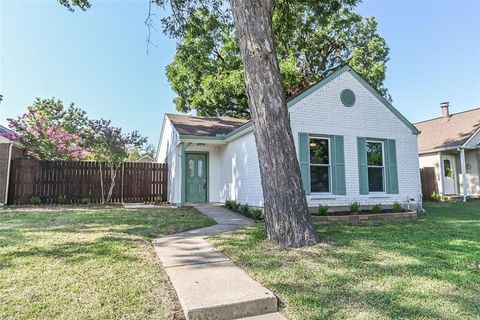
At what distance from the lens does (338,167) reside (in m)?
9.12

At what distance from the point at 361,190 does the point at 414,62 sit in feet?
34.0

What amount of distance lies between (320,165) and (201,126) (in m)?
6.05

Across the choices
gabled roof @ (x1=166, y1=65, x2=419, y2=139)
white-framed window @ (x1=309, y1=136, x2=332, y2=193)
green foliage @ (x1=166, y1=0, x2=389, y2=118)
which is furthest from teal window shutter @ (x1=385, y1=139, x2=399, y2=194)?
green foliage @ (x1=166, y1=0, x2=389, y2=118)

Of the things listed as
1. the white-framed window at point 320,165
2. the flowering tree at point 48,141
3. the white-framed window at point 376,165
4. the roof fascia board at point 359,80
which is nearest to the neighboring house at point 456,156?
the roof fascia board at point 359,80

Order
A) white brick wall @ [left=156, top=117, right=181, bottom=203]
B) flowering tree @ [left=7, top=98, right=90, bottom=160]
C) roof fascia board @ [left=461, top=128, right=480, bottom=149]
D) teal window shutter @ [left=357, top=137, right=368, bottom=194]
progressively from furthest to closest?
roof fascia board @ [left=461, top=128, right=480, bottom=149] → flowering tree @ [left=7, top=98, right=90, bottom=160] → white brick wall @ [left=156, top=117, right=181, bottom=203] → teal window shutter @ [left=357, top=137, right=368, bottom=194]

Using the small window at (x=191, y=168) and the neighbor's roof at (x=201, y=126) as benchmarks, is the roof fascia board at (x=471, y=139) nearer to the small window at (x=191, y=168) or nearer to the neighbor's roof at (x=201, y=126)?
the neighbor's roof at (x=201, y=126)

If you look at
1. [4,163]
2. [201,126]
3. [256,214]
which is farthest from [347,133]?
[4,163]

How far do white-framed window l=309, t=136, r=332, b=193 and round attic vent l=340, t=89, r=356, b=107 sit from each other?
55.0 inches

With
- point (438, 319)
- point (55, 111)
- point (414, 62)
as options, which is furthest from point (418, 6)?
point (55, 111)

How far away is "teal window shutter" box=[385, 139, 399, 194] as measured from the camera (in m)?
9.80

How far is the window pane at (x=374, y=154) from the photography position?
9883mm

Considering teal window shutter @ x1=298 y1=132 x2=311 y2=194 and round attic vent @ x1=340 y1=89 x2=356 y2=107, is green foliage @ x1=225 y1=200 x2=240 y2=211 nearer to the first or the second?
teal window shutter @ x1=298 y1=132 x2=311 y2=194

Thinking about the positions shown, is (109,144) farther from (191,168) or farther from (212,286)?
(212,286)

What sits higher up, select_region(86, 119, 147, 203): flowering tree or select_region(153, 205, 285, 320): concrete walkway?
select_region(86, 119, 147, 203): flowering tree
